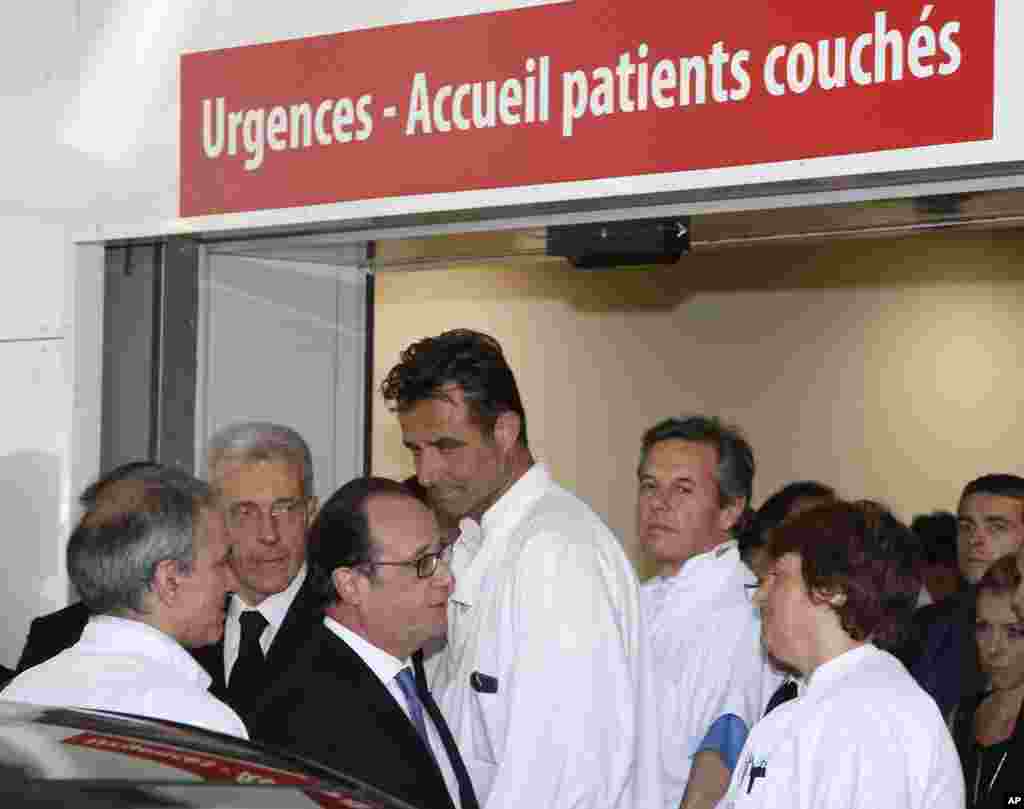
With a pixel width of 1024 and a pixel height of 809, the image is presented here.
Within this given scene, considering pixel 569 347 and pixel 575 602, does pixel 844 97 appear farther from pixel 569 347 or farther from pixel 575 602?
pixel 569 347

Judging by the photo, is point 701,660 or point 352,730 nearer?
point 352,730

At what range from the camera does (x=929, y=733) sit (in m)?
3.23

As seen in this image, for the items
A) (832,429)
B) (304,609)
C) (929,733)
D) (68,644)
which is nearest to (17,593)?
(68,644)

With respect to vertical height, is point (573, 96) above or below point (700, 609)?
above

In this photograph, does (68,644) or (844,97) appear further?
(68,644)

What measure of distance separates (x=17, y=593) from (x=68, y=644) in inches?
28.6

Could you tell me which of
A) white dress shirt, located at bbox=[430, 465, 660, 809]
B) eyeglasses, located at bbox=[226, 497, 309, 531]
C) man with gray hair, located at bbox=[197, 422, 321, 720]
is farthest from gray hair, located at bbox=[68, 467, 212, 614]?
eyeglasses, located at bbox=[226, 497, 309, 531]

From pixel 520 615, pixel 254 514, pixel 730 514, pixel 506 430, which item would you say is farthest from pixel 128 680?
pixel 730 514

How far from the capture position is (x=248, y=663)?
4340 mm

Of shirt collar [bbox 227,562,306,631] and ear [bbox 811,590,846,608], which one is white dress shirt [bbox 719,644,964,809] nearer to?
ear [bbox 811,590,846,608]

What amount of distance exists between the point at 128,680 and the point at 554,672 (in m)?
1.05

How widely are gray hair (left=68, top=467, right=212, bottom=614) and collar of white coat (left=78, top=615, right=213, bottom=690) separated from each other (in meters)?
0.05

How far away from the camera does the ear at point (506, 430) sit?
4.25m

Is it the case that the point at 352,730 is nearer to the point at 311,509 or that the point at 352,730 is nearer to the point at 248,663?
the point at 248,663
